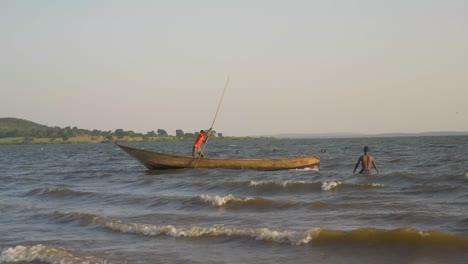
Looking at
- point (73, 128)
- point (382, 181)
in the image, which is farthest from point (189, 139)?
point (382, 181)

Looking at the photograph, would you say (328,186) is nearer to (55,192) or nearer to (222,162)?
(222,162)

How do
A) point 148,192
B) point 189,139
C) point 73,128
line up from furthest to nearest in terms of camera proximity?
1. point 73,128
2. point 189,139
3. point 148,192

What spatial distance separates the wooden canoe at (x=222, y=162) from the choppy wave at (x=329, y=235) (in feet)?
45.4

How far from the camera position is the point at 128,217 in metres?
13.0

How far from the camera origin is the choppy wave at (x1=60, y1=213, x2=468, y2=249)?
9.50m

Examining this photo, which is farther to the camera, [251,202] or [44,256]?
[251,202]

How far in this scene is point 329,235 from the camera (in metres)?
9.95

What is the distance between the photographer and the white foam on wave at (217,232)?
9875 mm

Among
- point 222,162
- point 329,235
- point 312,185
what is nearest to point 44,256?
point 329,235

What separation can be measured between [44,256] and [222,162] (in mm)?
16134

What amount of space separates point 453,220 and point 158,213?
6.68m

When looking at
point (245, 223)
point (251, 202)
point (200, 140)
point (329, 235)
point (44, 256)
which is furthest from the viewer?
point (200, 140)

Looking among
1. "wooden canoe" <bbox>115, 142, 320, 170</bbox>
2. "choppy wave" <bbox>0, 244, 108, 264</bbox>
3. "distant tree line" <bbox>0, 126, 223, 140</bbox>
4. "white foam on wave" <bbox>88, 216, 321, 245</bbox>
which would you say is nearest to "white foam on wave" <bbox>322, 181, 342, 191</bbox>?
"white foam on wave" <bbox>88, 216, 321, 245</bbox>

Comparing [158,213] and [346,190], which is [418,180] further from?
[158,213]
